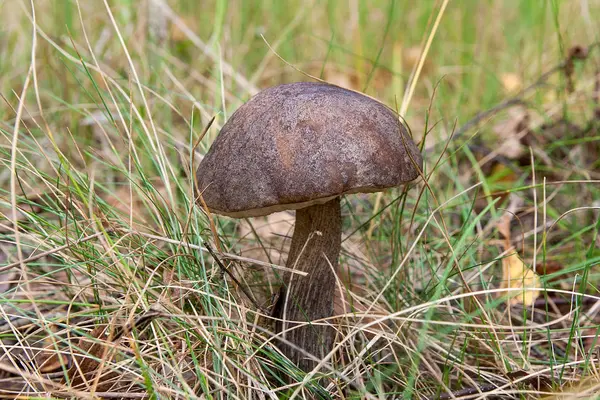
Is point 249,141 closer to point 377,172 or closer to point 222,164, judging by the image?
point 222,164

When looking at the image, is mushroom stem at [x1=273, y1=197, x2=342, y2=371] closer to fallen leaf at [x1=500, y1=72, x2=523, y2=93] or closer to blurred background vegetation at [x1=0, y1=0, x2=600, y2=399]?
blurred background vegetation at [x1=0, y1=0, x2=600, y2=399]

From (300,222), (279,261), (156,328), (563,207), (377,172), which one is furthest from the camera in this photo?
(563,207)

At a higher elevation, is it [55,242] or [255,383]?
[55,242]

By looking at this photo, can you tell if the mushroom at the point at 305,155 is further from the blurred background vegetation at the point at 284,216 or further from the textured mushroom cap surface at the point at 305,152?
the blurred background vegetation at the point at 284,216

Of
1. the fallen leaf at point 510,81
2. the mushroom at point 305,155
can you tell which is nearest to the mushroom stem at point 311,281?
the mushroom at point 305,155

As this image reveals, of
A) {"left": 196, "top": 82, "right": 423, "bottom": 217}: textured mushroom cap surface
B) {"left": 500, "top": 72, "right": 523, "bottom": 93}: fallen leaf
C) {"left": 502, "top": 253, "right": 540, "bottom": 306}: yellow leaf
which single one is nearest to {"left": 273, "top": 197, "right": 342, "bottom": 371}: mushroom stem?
{"left": 196, "top": 82, "right": 423, "bottom": 217}: textured mushroom cap surface

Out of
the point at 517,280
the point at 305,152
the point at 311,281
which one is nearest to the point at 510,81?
the point at 517,280

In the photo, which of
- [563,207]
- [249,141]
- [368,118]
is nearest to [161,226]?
[249,141]
